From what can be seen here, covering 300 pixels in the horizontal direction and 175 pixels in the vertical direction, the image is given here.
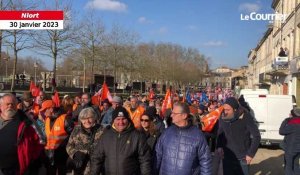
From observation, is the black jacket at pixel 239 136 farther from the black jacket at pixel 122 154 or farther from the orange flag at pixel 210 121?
the orange flag at pixel 210 121

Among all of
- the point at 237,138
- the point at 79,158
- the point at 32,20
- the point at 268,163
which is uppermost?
the point at 32,20

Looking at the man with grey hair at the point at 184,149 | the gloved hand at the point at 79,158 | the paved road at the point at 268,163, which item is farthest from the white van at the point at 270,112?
the man with grey hair at the point at 184,149

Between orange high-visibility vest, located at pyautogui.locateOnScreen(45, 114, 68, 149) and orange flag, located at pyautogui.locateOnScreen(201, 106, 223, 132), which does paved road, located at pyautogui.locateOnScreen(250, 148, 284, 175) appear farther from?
orange high-visibility vest, located at pyautogui.locateOnScreen(45, 114, 68, 149)

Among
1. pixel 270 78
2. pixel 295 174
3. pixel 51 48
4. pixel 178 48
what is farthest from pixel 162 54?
pixel 295 174

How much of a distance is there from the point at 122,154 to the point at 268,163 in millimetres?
7902

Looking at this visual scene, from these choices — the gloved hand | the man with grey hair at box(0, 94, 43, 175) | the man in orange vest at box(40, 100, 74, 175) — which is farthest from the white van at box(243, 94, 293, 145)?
the man with grey hair at box(0, 94, 43, 175)

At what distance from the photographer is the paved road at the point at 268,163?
10265mm

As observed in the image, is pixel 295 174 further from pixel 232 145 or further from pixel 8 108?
pixel 8 108

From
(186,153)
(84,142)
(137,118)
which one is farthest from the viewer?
(137,118)

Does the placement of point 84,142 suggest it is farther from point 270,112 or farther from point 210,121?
point 270,112

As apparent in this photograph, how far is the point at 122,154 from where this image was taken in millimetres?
4473

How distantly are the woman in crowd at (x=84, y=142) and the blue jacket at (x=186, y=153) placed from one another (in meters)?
1.05

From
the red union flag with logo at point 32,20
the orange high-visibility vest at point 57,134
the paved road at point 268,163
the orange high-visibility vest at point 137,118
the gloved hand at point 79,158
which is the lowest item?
the paved road at point 268,163

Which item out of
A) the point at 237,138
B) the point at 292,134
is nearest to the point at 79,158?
the point at 237,138
